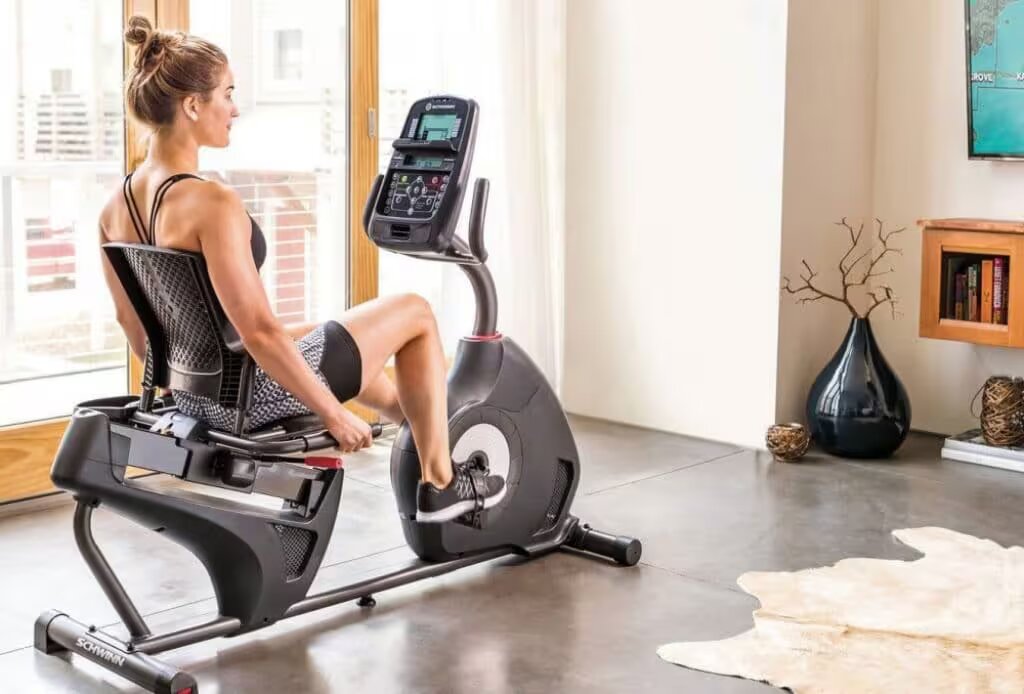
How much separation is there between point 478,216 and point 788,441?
5.95 feet

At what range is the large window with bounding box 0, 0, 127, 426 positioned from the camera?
13.2 feet

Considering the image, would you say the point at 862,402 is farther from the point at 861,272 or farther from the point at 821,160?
the point at 821,160

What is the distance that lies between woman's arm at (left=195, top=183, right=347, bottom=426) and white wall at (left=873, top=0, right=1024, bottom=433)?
9.68ft

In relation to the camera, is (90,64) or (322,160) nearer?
(90,64)

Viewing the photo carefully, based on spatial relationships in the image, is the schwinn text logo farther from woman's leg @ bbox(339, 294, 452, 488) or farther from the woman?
woman's leg @ bbox(339, 294, 452, 488)

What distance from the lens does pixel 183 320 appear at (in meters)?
2.90

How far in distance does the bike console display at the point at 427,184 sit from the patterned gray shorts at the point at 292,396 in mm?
280

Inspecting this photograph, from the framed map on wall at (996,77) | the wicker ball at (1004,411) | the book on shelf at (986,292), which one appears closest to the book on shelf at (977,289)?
the book on shelf at (986,292)

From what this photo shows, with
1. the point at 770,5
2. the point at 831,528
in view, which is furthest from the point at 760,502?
the point at 770,5

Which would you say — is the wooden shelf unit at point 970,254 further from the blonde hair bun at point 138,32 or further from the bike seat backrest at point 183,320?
the blonde hair bun at point 138,32

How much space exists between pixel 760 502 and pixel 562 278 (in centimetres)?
153

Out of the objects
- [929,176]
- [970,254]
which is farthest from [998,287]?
[929,176]

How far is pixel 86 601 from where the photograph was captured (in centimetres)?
333

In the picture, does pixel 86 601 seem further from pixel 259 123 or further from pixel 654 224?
pixel 654 224
